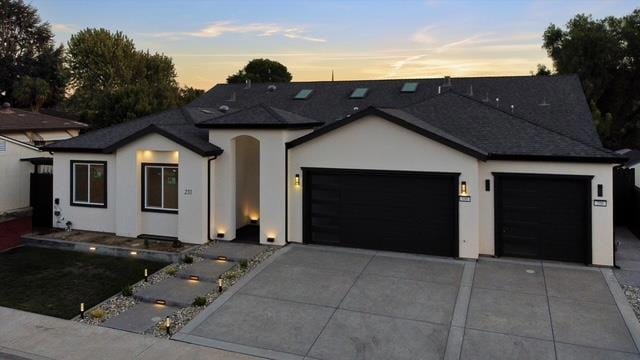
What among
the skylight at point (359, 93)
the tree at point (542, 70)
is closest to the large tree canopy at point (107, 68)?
the skylight at point (359, 93)

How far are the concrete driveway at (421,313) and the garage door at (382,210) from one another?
3.61ft

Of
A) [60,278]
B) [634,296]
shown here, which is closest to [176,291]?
[60,278]

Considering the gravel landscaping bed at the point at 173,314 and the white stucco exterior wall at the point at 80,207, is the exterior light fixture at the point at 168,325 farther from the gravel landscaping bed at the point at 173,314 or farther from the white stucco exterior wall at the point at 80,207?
the white stucco exterior wall at the point at 80,207

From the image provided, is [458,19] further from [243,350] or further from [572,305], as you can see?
[243,350]

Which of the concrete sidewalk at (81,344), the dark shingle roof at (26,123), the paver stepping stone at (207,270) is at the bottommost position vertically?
the concrete sidewalk at (81,344)

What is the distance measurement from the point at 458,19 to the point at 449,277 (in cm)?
1478

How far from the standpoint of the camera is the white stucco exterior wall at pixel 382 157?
12133 millimetres

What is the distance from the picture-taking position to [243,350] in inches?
299

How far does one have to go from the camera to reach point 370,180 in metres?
13.1

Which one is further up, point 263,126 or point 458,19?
point 458,19

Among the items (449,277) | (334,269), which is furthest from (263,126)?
(449,277)

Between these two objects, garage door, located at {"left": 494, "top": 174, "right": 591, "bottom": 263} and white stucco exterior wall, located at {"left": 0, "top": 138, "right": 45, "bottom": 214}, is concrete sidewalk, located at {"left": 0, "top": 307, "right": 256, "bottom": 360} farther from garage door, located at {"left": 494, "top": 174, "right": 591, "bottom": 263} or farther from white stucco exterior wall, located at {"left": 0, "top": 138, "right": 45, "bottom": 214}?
white stucco exterior wall, located at {"left": 0, "top": 138, "right": 45, "bottom": 214}

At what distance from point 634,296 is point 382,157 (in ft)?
22.0

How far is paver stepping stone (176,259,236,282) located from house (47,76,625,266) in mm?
1919
